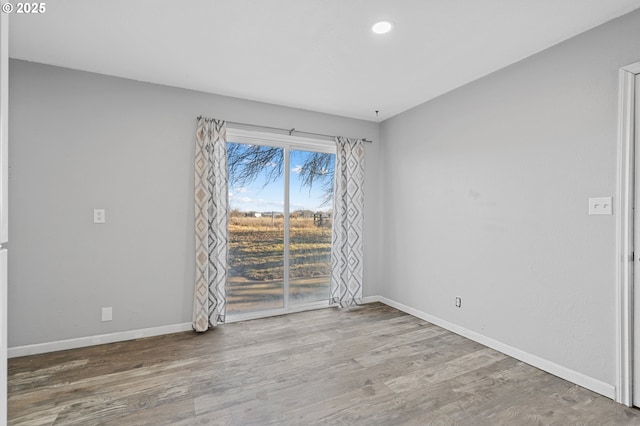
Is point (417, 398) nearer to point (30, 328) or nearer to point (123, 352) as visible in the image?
point (123, 352)

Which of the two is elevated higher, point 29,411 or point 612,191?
point 612,191

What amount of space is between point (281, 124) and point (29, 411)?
3.28 metres

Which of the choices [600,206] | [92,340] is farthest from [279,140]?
[600,206]

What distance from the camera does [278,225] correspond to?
3.95 metres

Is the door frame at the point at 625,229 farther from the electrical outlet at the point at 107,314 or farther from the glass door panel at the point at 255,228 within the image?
the electrical outlet at the point at 107,314

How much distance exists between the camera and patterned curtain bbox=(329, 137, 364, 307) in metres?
4.18

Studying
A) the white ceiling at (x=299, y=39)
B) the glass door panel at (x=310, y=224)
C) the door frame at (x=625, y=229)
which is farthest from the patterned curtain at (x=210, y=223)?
the door frame at (x=625, y=229)

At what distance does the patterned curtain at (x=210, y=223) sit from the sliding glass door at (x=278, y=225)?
0.58 ft

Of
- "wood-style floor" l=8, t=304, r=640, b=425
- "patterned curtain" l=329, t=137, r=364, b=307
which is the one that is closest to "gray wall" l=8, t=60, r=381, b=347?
"wood-style floor" l=8, t=304, r=640, b=425

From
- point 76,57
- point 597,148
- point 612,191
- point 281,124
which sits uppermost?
point 76,57

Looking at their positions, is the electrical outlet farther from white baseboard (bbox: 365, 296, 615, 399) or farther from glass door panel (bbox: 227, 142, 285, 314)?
white baseboard (bbox: 365, 296, 615, 399)

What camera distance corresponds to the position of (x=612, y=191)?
2.14 metres

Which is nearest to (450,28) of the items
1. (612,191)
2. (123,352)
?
(612,191)

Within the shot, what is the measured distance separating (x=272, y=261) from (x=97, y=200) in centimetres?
192
